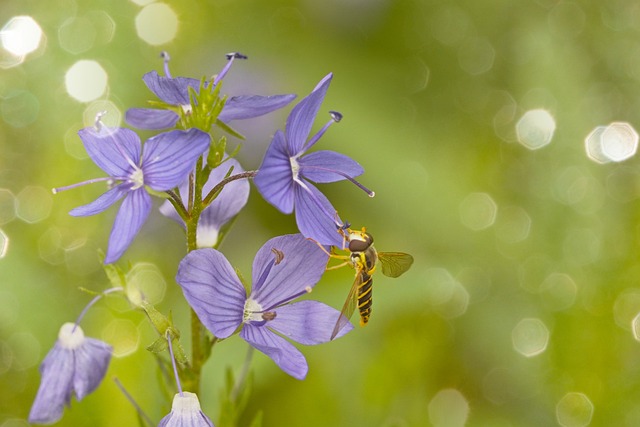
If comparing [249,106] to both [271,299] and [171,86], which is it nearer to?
[171,86]

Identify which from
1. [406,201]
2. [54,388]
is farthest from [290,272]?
[406,201]

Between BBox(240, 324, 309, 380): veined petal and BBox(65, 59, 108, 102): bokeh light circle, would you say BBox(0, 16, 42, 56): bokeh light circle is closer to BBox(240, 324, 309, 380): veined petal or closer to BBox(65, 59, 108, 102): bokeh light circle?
BBox(65, 59, 108, 102): bokeh light circle

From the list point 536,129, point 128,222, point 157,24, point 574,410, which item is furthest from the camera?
point 157,24

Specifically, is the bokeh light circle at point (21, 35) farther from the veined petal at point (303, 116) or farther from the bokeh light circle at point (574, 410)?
the bokeh light circle at point (574, 410)

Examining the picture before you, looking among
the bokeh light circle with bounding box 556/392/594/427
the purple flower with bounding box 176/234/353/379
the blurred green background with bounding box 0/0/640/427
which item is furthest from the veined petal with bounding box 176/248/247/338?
the bokeh light circle with bounding box 556/392/594/427

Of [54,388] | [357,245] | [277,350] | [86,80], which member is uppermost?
[86,80]

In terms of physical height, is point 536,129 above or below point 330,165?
above

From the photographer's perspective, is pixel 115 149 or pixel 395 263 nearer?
pixel 115 149
